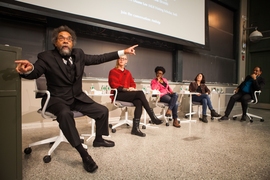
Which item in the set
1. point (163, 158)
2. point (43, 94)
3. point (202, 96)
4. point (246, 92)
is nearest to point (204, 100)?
point (202, 96)

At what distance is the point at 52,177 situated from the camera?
4.25 ft

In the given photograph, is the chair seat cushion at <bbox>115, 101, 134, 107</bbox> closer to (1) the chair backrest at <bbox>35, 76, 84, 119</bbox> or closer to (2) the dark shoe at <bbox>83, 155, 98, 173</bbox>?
(1) the chair backrest at <bbox>35, 76, 84, 119</bbox>

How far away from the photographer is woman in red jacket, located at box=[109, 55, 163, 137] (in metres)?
2.49

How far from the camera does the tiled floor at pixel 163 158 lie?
4.46 ft

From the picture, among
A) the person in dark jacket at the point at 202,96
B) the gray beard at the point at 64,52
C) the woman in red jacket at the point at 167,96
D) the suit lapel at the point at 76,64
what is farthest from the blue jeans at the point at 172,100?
the gray beard at the point at 64,52

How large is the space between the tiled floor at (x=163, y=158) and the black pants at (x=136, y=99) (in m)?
0.35

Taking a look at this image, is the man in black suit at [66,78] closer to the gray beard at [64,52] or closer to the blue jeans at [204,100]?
the gray beard at [64,52]

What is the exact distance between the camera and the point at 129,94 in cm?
259

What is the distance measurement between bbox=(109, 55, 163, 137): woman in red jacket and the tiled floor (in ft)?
0.74

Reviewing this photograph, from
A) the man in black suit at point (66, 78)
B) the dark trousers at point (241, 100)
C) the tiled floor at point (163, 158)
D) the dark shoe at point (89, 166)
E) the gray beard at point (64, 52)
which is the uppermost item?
the gray beard at point (64, 52)

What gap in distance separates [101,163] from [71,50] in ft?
3.83

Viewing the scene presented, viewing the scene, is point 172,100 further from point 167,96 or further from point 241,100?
point 241,100

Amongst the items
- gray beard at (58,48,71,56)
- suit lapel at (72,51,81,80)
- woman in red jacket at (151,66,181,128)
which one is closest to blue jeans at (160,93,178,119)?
woman in red jacket at (151,66,181,128)

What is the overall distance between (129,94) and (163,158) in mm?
1154
